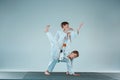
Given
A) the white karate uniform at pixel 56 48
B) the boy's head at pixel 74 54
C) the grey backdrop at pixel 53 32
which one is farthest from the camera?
the grey backdrop at pixel 53 32

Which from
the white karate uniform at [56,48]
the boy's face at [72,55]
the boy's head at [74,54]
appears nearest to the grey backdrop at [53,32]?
the boy's head at [74,54]

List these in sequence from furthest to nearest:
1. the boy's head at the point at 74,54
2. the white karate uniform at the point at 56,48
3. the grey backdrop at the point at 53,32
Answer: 1. the grey backdrop at the point at 53,32
2. the boy's head at the point at 74,54
3. the white karate uniform at the point at 56,48

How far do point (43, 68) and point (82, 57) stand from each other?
Result: 117 centimetres

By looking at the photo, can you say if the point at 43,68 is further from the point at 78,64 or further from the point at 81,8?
the point at 81,8

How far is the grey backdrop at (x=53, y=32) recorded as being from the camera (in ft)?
27.9

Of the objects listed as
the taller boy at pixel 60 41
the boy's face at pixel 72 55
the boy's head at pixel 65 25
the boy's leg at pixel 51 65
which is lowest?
the boy's leg at pixel 51 65

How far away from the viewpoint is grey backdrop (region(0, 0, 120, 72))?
8.50 metres

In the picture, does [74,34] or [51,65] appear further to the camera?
[74,34]

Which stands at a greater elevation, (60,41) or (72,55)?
(60,41)

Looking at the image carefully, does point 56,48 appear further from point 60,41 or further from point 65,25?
point 65,25

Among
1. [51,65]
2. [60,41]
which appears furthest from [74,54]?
[51,65]

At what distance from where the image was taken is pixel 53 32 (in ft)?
27.9

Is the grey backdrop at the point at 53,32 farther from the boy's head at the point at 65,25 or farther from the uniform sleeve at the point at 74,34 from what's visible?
the boy's head at the point at 65,25

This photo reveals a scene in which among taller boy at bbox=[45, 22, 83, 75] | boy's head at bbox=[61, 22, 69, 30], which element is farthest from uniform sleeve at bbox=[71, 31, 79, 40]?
boy's head at bbox=[61, 22, 69, 30]
